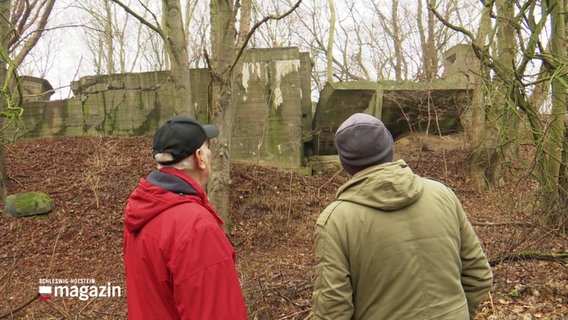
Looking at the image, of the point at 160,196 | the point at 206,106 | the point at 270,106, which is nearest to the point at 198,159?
the point at 160,196

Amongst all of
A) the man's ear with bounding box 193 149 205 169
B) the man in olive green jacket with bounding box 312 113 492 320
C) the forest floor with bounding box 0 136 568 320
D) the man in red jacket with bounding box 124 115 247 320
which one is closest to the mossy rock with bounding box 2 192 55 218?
the forest floor with bounding box 0 136 568 320

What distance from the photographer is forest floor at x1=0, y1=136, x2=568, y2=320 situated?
4.05 metres

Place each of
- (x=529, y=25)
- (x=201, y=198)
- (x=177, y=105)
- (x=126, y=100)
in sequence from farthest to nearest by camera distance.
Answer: (x=126, y=100) < (x=177, y=105) < (x=529, y=25) < (x=201, y=198)

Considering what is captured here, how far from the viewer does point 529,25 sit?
5285mm

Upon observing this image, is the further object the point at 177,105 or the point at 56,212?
the point at 56,212

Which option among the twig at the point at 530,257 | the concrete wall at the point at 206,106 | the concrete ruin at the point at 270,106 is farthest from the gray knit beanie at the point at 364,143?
the concrete ruin at the point at 270,106

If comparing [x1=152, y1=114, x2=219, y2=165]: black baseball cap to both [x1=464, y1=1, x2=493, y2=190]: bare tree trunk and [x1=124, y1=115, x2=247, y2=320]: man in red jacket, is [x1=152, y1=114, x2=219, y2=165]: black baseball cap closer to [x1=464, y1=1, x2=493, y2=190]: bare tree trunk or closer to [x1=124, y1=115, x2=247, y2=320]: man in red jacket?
[x1=124, y1=115, x2=247, y2=320]: man in red jacket

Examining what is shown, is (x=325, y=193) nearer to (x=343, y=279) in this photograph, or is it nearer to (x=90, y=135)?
(x=90, y=135)

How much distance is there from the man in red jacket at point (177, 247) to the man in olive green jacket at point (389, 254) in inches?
15.8

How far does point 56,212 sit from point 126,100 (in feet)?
14.9

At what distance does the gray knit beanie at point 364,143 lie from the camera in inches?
70.7

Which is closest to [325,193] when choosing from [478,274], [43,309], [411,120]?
[411,120]

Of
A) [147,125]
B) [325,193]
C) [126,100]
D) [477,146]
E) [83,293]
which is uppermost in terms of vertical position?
[126,100]

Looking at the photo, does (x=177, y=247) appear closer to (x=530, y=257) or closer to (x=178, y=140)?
(x=178, y=140)
